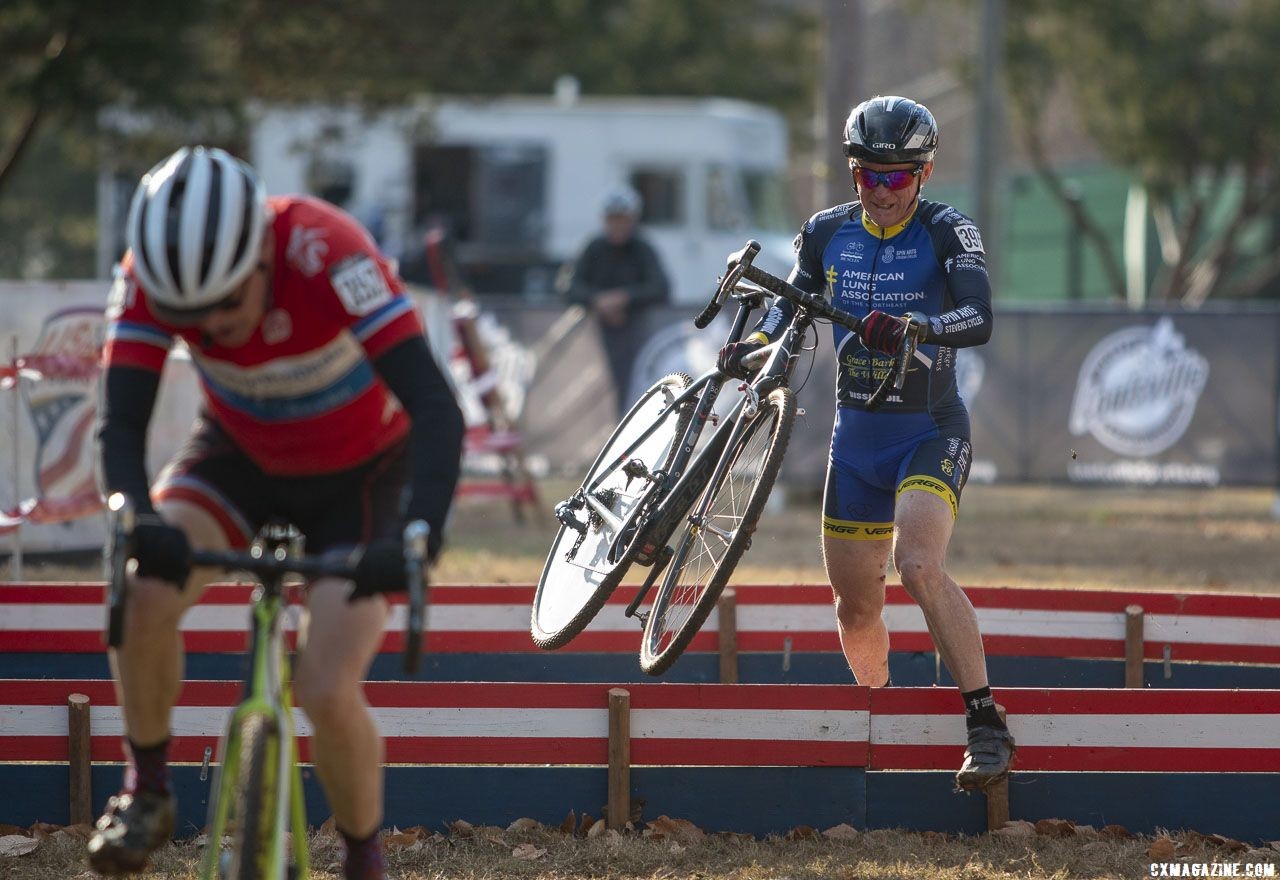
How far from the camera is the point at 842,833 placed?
592cm

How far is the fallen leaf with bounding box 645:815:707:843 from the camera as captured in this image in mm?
5918

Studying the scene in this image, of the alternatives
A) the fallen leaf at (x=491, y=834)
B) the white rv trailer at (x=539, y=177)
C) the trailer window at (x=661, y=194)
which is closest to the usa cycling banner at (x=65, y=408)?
the fallen leaf at (x=491, y=834)

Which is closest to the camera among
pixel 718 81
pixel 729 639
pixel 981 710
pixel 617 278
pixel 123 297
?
pixel 123 297

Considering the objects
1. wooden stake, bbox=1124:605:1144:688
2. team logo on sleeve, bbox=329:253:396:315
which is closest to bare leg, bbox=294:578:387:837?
team logo on sleeve, bbox=329:253:396:315

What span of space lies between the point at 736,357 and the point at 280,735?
2658 millimetres

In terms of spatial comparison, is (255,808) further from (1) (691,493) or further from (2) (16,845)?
(1) (691,493)

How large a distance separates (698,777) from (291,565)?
2263 millimetres

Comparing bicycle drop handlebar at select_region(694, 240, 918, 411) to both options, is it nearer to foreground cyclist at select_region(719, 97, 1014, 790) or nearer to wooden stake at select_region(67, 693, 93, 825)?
foreground cyclist at select_region(719, 97, 1014, 790)

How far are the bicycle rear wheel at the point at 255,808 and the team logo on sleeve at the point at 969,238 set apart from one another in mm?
3229

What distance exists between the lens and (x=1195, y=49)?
97.9 feet

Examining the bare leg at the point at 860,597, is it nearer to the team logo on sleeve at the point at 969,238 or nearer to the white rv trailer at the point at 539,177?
the team logo on sleeve at the point at 969,238

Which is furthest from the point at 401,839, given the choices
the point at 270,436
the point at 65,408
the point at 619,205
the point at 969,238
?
the point at 619,205

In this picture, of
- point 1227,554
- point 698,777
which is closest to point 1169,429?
point 1227,554

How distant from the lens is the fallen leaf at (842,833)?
5.91m
